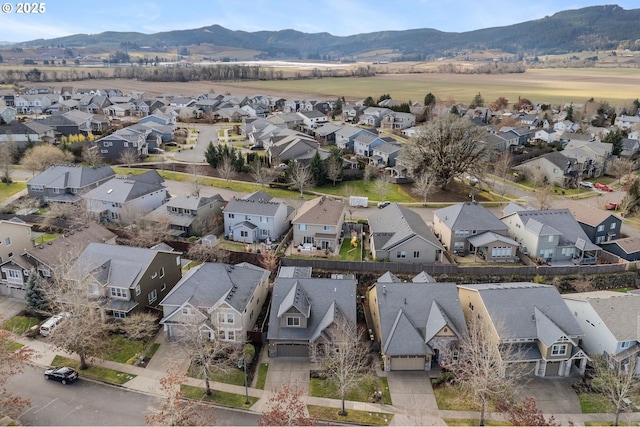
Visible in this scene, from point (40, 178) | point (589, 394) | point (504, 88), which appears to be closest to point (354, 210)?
point (589, 394)

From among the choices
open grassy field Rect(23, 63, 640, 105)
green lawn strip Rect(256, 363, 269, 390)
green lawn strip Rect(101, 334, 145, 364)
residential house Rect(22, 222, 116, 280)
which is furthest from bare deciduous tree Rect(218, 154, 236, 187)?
open grassy field Rect(23, 63, 640, 105)

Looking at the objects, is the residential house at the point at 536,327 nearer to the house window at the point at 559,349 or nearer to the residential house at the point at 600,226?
the house window at the point at 559,349

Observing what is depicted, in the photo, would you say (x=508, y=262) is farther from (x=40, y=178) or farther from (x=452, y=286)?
(x=40, y=178)

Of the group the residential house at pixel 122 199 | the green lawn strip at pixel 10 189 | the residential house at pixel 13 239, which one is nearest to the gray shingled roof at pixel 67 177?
the residential house at pixel 122 199

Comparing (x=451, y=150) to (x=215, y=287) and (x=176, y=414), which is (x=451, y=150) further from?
(x=176, y=414)

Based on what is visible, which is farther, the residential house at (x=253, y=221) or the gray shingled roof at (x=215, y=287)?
the residential house at (x=253, y=221)

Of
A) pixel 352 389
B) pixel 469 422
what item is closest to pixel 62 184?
pixel 352 389
